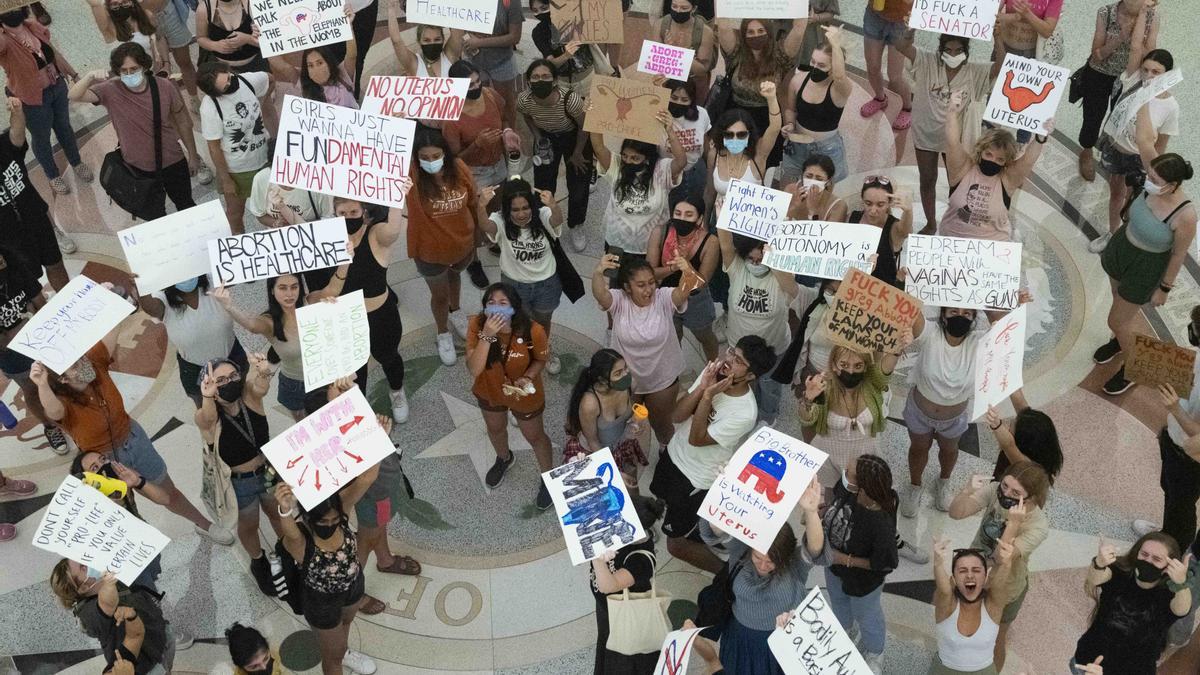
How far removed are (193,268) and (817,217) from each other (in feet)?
13.7

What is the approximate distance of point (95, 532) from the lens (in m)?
6.03

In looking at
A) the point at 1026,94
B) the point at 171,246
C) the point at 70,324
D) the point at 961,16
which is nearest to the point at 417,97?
the point at 171,246

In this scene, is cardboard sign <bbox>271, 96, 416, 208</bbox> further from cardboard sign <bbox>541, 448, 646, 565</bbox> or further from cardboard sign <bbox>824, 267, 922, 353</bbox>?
cardboard sign <bbox>824, 267, 922, 353</bbox>

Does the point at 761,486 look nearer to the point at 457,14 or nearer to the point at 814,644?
the point at 814,644

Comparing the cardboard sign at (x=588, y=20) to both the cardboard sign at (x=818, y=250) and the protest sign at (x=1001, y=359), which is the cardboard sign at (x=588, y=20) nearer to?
the cardboard sign at (x=818, y=250)

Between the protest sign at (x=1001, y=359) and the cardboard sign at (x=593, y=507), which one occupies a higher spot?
the protest sign at (x=1001, y=359)

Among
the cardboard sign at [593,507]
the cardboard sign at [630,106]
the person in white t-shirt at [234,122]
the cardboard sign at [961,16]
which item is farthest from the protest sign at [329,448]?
the cardboard sign at [961,16]

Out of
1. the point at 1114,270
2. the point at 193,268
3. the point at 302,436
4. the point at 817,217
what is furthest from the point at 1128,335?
the point at 193,268

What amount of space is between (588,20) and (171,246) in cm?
400

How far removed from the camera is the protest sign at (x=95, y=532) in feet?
19.5

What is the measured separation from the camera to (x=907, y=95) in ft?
37.3

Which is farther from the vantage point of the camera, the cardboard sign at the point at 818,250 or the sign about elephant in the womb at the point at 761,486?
the cardboard sign at the point at 818,250

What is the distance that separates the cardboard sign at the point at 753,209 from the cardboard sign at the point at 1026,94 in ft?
6.54

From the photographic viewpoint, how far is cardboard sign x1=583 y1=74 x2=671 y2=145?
27.6 feet
